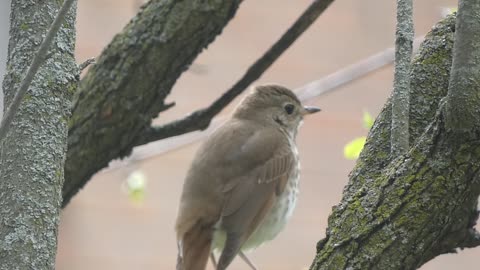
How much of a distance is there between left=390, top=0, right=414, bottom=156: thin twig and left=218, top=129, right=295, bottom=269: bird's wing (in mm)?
1571

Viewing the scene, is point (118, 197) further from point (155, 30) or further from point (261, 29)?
point (155, 30)

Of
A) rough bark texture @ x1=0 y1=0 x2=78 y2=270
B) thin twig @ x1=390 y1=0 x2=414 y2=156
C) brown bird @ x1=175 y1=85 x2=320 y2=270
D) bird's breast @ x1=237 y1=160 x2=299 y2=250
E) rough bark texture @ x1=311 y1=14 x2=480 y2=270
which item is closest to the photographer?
rough bark texture @ x1=0 y1=0 x2=78 y2=270

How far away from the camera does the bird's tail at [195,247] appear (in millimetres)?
3848

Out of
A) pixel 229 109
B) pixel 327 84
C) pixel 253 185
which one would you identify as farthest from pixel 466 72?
pixel 229 109

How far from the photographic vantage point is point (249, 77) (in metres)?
4.18

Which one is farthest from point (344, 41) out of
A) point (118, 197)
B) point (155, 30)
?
point (155, 30)

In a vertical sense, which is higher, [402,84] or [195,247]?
[402,84]

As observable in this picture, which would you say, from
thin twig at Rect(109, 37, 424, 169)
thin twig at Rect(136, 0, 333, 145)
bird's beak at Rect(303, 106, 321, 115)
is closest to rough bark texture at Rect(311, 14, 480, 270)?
thin twig at Rect(136, 0, 333, 145)

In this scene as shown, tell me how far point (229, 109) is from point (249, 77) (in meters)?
3.11

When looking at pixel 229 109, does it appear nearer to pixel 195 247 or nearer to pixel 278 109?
pixel 278 109

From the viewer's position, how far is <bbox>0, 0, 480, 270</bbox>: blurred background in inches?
293

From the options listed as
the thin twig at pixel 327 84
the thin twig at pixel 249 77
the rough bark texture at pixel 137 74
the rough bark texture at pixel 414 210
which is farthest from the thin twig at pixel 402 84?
the thin twig at pixel 327 84

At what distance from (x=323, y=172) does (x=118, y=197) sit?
1.53 m

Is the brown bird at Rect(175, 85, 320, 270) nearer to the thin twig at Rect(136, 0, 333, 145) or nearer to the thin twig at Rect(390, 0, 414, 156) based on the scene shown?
the thin twig at Rect(136, 0, 333, 145)
